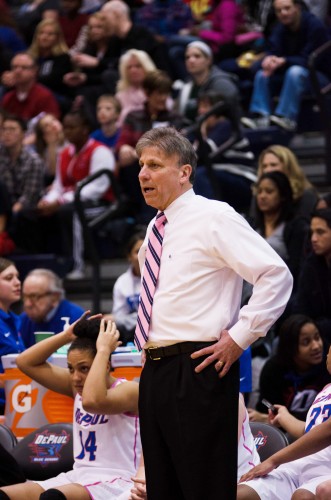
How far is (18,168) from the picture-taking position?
10375 millimetres

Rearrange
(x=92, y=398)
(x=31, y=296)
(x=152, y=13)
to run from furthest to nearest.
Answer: (x=152, y=13) < (x=31, y=296) < (x=92, y=398)

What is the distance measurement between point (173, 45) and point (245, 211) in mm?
3360

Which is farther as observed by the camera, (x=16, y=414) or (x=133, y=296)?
(x=133, y=296)

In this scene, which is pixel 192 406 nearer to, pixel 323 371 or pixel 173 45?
pixel 323 371

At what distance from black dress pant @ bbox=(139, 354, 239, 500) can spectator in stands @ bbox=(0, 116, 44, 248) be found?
5.92 meters

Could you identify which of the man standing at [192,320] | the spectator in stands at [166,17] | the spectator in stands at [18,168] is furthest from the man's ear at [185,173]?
the spectator in stands at [166,17]

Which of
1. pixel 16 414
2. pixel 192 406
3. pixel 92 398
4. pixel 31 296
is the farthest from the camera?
pixel 31 296

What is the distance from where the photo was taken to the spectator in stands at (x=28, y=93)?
A: 1164 cm

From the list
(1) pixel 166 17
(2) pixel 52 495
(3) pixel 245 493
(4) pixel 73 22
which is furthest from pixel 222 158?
(3) pixel 245 493

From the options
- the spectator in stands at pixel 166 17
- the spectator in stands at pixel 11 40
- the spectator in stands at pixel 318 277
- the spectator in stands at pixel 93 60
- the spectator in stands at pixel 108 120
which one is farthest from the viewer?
the spectator in stands at pixel 11 40

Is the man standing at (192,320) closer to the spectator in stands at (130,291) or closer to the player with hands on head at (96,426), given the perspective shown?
the player with hands on head at (96,426)

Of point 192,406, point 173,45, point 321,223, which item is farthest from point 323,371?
point 173,45

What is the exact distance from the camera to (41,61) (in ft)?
41.5

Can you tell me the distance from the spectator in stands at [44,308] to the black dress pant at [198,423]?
325cm
